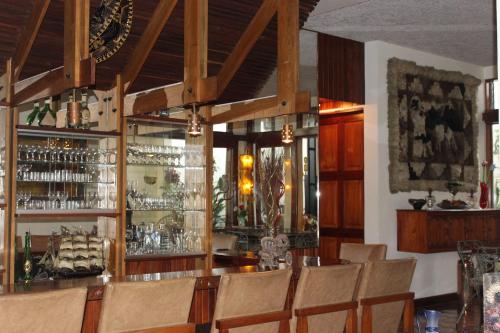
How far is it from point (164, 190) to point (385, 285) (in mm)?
2952

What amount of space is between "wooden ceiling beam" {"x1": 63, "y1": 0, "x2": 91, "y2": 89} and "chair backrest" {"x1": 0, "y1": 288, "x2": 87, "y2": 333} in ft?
5.01

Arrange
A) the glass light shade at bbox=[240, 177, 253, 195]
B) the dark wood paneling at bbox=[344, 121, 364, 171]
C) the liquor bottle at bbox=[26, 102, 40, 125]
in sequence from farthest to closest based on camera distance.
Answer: the dark wood paneling at bbox=[344, 121, 364, 171]
the glass light shade at bbox=[240, 177, 253, 195]
the liquor bottle at bbox=[26, 102, 40, 125]

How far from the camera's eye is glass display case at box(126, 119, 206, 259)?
6.79m

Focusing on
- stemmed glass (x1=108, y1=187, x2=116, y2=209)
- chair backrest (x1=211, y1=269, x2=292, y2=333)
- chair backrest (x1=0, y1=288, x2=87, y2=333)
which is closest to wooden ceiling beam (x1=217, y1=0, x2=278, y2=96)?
stemmed glass (x1=108, y1=187, x2=116, y2=209)

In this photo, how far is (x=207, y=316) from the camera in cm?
454

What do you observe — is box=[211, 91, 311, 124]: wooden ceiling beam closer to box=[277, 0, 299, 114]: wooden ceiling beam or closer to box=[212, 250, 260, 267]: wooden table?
box=[277, 0, 299, 114]: wooden ceiling beam

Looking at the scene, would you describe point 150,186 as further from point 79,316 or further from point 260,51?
point 79,316

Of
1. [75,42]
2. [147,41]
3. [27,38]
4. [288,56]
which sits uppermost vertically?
[147,41]

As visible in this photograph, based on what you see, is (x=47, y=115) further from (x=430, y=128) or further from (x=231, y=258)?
(x=430, y=128)

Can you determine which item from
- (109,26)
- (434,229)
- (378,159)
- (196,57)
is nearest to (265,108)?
(196,57)

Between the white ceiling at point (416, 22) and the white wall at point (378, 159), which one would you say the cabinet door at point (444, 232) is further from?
the white ceiling at point (416, 22)

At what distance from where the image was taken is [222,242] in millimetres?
8047

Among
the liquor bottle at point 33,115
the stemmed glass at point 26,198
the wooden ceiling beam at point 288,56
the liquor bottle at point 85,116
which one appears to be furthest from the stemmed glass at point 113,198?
the wooden ceiling beam at point 288,56

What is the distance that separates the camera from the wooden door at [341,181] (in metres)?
9.15
